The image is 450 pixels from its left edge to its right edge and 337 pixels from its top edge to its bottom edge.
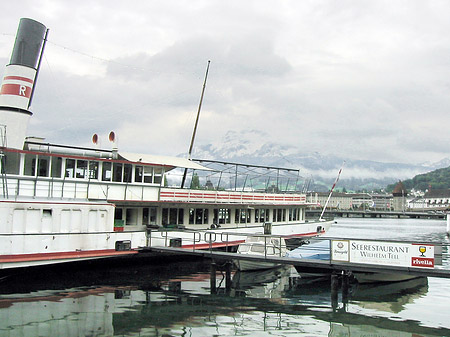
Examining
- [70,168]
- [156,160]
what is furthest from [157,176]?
[70,168]

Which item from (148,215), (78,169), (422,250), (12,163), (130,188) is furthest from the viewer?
(148,215)

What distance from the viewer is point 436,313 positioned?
63.4ft

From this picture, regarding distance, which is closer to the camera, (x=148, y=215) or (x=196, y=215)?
(x=148, y=215)

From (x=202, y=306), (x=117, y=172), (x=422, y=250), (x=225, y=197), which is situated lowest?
(x=202, y=306)

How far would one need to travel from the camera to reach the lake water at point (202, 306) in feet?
54.0

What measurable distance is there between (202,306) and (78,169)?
425 inches

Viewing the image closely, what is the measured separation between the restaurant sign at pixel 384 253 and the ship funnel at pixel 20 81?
17605 mm

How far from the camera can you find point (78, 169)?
25.1m

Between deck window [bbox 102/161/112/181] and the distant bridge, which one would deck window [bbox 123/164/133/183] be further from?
the distant bridge

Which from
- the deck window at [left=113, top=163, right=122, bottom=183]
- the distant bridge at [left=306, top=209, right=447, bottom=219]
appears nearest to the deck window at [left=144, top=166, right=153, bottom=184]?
the deck window at [left=113, top=163, right=122, bottom=183]

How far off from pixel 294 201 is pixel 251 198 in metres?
5.80

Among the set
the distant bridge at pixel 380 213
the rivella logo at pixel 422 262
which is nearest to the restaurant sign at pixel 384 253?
the rivella logo at pixel 422 262

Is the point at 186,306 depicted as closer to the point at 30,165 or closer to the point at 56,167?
the point at 56,167

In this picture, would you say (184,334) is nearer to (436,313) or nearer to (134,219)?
(436,313)
